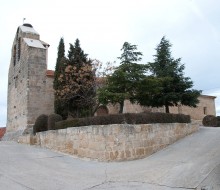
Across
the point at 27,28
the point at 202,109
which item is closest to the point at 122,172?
the point at 27,28

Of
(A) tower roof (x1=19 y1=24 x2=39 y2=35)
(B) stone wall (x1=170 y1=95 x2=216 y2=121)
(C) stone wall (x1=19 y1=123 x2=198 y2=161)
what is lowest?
(C) stone wall (x1=19 y1=123 x2=198 y2=161)

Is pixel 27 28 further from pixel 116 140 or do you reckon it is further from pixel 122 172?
pixel 122 172

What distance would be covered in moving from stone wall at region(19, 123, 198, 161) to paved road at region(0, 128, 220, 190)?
41 centimetres

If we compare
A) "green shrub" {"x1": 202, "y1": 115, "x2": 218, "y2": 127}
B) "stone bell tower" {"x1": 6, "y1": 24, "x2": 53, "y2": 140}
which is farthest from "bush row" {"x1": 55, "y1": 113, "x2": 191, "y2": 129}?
"green shrub" {"x1": 202, "y1": 115, "x2": 218, "y2": 127}

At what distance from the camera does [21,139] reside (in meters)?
19.3

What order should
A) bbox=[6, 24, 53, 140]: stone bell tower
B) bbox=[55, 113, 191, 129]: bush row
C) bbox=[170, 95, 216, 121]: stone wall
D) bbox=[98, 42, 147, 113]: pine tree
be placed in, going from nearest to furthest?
bbox=[55, 113, 191, 129]: bush row, bbox=[98, 42, 147, 113]: pine tree, bbox=[6, 24, 53, 140]: stone bell tower, bbox=[170, 95, 216, 121]: stone wall

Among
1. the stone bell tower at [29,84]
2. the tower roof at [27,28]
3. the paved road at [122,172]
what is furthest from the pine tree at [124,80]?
the tower roof at [27,28]

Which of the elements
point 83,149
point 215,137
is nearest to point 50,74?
point 83,149

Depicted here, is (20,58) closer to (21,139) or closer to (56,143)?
(21,139)

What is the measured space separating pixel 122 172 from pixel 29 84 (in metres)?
14.2

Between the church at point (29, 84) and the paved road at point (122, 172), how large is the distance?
9.62m

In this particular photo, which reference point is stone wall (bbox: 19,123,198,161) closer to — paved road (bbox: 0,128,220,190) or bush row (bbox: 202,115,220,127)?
paved road (bbox: 0,128,220,190)

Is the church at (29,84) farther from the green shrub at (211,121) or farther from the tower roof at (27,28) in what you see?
the green shrub at (211,121)

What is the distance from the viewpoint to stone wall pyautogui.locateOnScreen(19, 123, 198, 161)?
1125cm
